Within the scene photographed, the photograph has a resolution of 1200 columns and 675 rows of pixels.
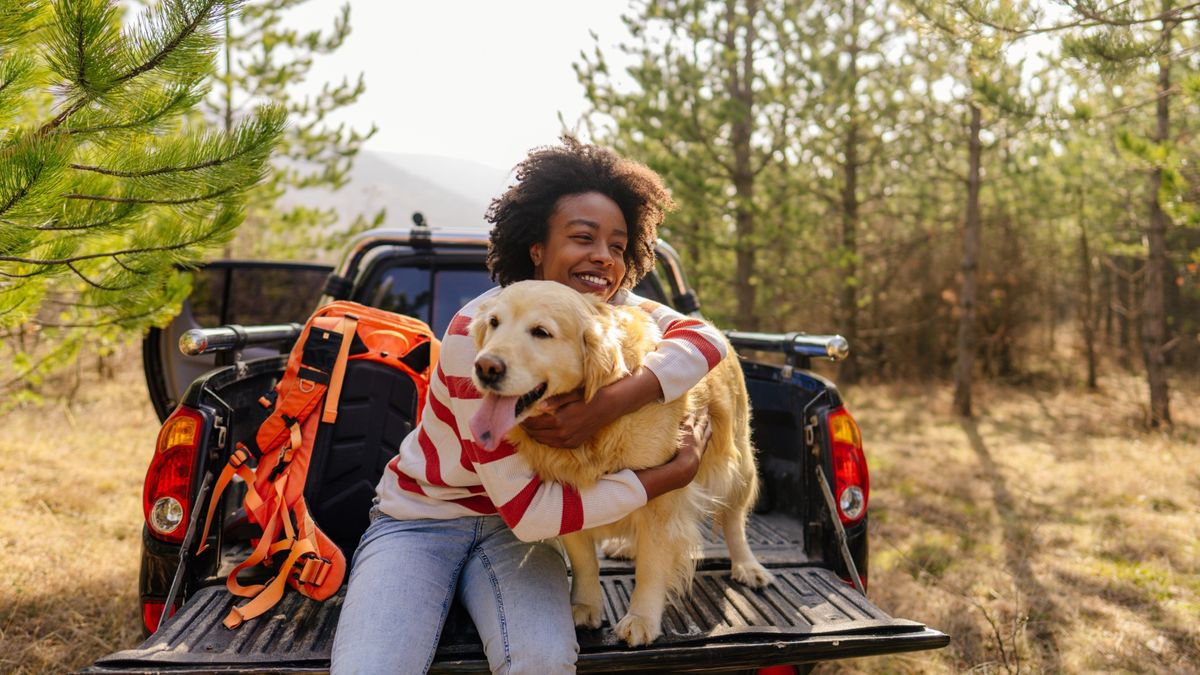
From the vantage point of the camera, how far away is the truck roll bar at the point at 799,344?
2.88 meters

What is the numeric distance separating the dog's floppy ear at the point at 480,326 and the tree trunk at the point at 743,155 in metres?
8.04

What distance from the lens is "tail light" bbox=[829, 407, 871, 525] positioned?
2.63 meters

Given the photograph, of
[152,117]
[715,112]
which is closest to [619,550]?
[152,117]

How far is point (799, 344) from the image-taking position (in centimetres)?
313

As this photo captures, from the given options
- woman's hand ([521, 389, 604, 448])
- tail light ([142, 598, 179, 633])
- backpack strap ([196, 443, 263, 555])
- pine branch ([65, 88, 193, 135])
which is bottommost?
tail light ([142, 598, 179, 633])

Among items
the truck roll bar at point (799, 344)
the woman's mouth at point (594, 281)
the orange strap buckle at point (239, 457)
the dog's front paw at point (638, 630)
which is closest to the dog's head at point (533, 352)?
the woman's mouth at point (594, 281)

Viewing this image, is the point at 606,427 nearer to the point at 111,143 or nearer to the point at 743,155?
the point at 111,143

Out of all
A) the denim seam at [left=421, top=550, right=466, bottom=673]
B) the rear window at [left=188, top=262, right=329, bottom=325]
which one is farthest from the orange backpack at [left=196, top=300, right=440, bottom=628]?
the rear window at [left=188, top=262, right=329, bottom=325]

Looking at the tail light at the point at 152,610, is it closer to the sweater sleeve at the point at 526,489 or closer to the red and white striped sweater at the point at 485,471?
the red and white striped sweater at the point at 485,471

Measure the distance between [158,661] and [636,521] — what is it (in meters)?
1.27

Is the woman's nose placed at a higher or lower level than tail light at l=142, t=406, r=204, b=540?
higher

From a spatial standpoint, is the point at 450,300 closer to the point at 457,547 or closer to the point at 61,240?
the point at 61,240

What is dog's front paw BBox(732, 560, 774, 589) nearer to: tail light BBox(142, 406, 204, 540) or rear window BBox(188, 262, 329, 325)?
tail light BBox(142, 406, 204, 540)

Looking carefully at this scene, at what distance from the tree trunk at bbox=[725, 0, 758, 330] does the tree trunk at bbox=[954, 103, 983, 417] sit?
2.92 m
